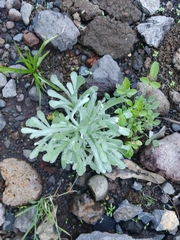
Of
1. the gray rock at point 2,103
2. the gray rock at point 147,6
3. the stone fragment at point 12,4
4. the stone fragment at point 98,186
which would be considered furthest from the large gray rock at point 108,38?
the stone fragment at point 98,186

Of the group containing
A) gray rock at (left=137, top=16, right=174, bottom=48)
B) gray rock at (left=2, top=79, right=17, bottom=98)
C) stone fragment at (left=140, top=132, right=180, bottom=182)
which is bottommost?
stone fragment at (left=140, top=132, right=180, bottom=182)

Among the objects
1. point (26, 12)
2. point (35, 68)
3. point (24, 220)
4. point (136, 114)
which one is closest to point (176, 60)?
point (136, 114)

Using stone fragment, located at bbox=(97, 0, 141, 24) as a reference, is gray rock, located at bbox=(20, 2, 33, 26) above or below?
below

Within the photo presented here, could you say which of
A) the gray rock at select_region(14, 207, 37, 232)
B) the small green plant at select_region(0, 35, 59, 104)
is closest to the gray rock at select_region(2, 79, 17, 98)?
the small green plant at select_region(0, 35, 59, 104)

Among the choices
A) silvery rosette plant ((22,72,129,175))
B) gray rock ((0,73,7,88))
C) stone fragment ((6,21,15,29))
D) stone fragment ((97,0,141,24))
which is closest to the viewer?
silvery rosette plant ((22,72,129,175))

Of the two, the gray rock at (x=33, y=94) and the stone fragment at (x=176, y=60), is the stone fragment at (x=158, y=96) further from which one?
the gray rock at (x=33, y=94)

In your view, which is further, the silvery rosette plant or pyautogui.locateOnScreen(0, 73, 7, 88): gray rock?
pyautogui.locateOnScreen(0, 73, 7, 88): gray rock

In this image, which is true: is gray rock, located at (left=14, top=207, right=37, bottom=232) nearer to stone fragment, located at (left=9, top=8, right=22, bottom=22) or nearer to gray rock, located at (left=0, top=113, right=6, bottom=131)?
gray rock, located at (left=0, top=113, right=6, bottom=131)

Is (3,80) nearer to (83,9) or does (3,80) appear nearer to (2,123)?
(2,123)
